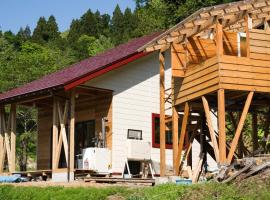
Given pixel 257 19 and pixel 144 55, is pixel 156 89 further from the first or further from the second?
pixel 257 19

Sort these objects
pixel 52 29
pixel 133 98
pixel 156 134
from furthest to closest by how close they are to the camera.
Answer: pixel 52 29, pixel 156 134, pixel 133 98

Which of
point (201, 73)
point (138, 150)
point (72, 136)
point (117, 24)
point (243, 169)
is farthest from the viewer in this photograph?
point (117, 24)

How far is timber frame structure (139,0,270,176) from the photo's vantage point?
14.4 m

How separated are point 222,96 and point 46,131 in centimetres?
1197

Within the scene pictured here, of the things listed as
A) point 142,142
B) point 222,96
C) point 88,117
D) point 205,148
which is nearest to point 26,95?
point 88,117

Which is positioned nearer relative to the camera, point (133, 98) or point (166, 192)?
point (166, 192)

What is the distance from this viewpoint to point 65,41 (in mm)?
90312

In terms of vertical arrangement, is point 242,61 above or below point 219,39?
below

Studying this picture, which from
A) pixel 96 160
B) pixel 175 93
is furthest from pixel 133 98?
pixel 175 93

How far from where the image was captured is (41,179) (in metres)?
20.5

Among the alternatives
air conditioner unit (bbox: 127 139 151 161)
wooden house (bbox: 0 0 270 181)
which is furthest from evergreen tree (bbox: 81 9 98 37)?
air conditioner unit (bbox: 127 139 151 161)

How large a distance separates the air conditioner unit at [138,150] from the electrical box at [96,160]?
104 centimetres

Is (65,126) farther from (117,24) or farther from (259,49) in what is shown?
(117,24)

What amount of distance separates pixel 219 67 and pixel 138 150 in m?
7.37
